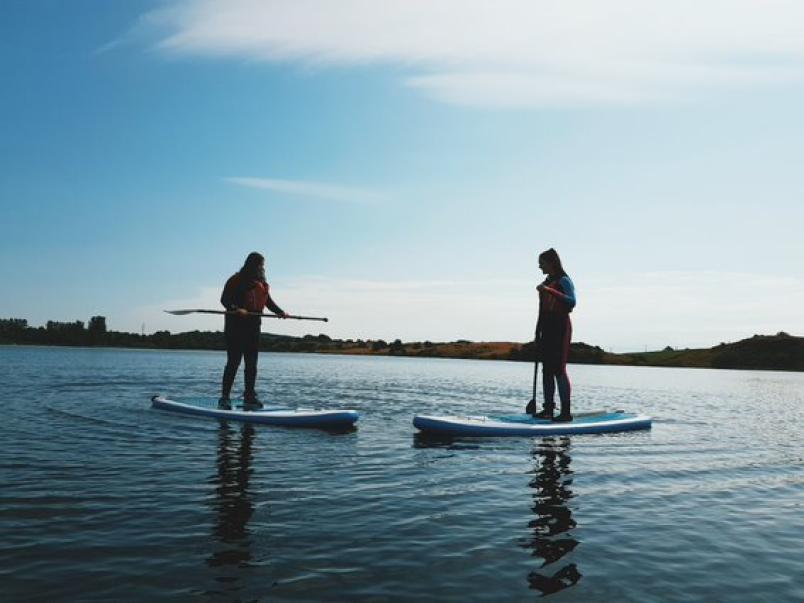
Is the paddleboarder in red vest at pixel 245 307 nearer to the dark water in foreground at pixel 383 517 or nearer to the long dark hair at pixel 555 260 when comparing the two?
the dark water in foreground at pixel 383 517

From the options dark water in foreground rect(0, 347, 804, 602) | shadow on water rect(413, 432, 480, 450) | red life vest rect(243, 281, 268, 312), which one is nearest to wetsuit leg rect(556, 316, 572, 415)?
dark water in foreground rect(0, 347, 804, 602)

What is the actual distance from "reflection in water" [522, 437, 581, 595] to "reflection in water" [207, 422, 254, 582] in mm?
2715

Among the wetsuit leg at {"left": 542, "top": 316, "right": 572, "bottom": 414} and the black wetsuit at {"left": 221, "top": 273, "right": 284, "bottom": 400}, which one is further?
the black wetsuit at {"left": 221, "top": 273, "right": 284, "bottom": 400}

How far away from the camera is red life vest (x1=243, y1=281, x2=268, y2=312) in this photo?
588 inches

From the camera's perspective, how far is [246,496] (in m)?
7.81

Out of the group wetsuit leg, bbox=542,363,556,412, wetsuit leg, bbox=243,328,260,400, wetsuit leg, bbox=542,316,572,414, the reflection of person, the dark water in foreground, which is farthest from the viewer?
wetsuit leg, bbox=243,328,260,400

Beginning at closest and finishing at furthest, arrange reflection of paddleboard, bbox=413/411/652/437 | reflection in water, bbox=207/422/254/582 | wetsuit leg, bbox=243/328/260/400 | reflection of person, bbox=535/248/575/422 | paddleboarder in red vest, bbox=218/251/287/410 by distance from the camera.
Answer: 1. reflection in water, bbox=207/422/254/582
2. reflection of paddleboard, bbox=413/411/652/437
3. reflection of person, bbox=535/248/575/422
4. paddleboarder in red vest, bbox=218/251/287/410
5. wetsuit leg, bbox=243/328/260/400

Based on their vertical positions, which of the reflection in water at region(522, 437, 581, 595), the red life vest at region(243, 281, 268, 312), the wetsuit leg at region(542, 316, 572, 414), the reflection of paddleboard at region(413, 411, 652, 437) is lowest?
the reflection in water at region(522, 437, 581, 595)

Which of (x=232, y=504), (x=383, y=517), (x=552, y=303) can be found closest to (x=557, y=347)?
(x=552, y=303)

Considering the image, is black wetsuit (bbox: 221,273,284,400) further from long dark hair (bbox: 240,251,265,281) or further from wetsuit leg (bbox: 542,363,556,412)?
wetsuit leg (bbox: 542,363,556,412)

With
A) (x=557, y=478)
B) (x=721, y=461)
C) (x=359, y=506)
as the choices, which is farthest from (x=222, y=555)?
(x=721, y=461)

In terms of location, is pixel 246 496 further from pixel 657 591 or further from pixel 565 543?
pixel 657 591

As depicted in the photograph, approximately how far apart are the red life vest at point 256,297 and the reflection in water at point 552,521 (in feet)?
24.8

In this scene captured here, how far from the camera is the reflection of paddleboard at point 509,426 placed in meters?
13.6
